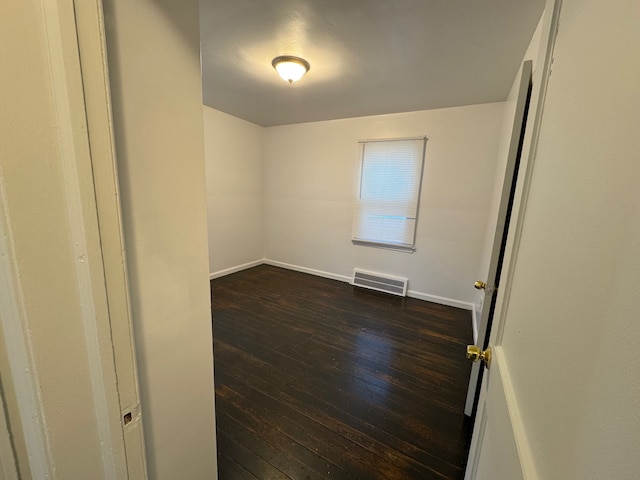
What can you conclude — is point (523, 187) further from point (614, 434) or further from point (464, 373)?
point (464, 373)

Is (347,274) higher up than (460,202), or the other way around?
(460,202)

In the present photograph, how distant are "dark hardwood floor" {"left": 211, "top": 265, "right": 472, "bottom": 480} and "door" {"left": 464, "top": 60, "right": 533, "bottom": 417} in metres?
0.40

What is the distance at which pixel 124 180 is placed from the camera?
26.4 inches

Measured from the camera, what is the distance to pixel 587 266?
15.4 inches

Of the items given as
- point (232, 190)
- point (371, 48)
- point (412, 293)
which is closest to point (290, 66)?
point (371, 48)

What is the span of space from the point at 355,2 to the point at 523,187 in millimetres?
1406

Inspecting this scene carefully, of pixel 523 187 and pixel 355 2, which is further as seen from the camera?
pixel 355 2

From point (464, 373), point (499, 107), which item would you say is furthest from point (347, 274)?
point (499, 107)

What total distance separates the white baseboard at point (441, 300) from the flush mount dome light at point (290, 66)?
2.95 meters

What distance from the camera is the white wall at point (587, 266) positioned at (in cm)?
30

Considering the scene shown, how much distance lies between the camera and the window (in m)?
3.36

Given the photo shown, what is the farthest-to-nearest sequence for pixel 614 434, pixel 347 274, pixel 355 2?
pixel 347 274
pixel 355 2
pixel 614 434

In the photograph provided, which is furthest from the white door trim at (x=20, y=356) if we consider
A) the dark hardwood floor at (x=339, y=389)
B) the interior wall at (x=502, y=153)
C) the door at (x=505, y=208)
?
the door at (x=505, y=208)

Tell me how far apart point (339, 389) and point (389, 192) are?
2.55 m
